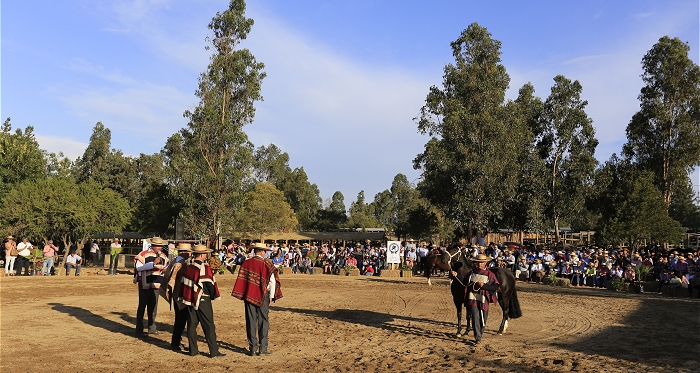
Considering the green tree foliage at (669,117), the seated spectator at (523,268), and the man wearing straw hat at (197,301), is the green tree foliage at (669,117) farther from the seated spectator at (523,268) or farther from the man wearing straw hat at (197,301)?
the man wearing straw hat at (197,301)

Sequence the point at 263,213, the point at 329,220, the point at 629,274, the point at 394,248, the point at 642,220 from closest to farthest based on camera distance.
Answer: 1. the point at 629,274
2. the point at 394,248
3. the point at 642,220
4. the point at 263,213
5. the point at 329,220

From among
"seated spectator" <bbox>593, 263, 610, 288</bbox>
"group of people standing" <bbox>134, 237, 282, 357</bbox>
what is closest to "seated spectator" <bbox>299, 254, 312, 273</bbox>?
"seated spectator" <bbox>593, 263, 610, 288</bbox>

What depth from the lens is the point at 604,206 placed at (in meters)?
46.8

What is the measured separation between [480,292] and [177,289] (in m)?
5.41

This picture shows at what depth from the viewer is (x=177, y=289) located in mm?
9031

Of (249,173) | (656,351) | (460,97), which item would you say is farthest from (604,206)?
(656,351)

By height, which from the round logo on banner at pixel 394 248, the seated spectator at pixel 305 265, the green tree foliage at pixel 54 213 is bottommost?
the seated spectator at pixel 305 265

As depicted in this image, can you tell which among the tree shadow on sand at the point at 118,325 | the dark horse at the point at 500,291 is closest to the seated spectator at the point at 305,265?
the tree shadow on sand at the point at 118,325

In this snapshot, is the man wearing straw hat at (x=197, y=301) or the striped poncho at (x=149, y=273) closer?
the man wearing straw hat at (x=197, y=301)

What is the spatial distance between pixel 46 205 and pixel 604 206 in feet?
137

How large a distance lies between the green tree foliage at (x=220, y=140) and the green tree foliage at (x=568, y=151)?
2411 cm

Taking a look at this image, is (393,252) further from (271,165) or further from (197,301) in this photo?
(271,165)

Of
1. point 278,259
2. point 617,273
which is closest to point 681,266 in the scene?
point 617,273

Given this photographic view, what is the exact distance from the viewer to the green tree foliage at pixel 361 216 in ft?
313
